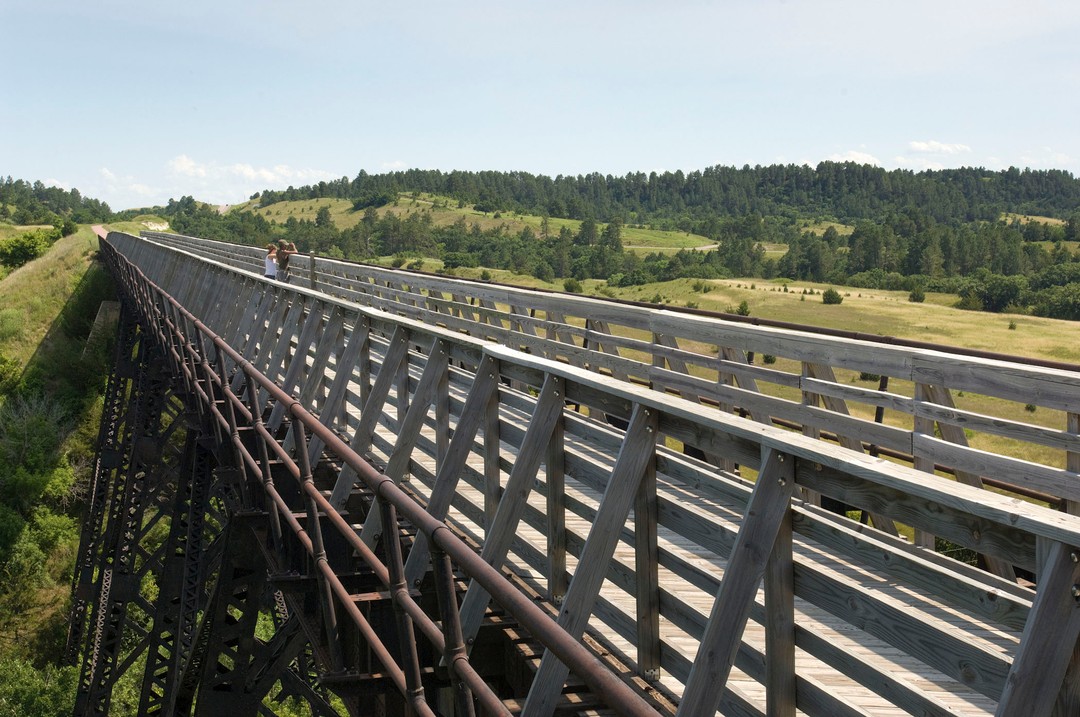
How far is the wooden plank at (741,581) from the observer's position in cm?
241

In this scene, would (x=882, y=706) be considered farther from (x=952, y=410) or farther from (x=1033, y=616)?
(x=952, y=410)

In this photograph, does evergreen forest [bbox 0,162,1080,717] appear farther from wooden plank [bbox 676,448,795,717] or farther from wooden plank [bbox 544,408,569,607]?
wooden plank [bbox 676,448,795,717]

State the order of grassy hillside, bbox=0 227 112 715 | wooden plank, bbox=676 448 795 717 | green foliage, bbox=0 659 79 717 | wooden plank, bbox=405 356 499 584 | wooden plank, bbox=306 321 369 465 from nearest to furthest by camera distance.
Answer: wooden plank, bbox=676 448 795 717, wooden plank, bbox=405 356 499 584, wooden plank, bbox=306 321 369 465, green foliage, bbox=0 659 79 717, grassy hillside, bbox=0 227 112 715

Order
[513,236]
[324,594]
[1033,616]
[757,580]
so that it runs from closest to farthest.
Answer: [1033,616]
[757,580]
[324,594]
[513,236]

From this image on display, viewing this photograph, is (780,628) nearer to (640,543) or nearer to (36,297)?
(640,543)

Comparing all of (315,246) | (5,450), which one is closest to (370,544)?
(5,450)

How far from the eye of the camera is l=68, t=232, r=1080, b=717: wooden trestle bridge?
81.4 inches

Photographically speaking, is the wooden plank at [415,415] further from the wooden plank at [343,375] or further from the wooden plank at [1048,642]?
the wooden plank at [1048,642]

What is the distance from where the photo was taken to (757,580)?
2.46 metres

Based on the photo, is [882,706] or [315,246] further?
[315,246]

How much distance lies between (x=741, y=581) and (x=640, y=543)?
2.44 ft

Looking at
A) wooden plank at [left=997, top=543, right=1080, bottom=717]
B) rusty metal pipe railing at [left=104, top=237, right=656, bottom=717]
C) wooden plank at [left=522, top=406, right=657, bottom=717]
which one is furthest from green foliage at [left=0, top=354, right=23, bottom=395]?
wooden plank at [left=997, top=543, right=1080, bottom=717]

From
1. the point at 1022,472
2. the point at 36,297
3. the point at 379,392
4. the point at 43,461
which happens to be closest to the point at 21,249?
the point at 36,297

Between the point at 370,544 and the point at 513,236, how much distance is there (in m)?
147
